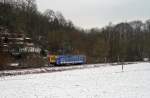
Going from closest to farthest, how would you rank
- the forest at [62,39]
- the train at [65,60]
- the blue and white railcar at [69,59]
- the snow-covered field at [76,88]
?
the snow-covered field at [76,88], the train at [65,60], the blue and white railcar at [69,59], the forest at [62,39]

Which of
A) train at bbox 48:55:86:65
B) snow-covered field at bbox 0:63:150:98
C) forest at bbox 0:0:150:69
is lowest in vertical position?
snow-covered field at bbox 0:63:150:98

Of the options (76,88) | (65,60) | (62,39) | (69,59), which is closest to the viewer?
(76,88)

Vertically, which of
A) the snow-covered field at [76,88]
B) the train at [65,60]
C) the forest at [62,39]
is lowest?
the snow-covered field at [76,88]

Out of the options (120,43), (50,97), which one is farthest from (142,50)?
(50,97)

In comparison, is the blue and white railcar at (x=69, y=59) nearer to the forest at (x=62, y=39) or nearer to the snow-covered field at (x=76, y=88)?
the forest at (x=62, y=39)

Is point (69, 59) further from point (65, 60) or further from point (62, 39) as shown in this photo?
point (62, 39)

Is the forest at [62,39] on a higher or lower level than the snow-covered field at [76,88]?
higher

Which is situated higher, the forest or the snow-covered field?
the forest

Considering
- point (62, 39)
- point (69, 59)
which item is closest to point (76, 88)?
point (69, 59)

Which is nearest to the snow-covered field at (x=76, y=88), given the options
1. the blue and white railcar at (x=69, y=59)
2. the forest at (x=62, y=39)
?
the blue and white railcar at (x=69, y=59)

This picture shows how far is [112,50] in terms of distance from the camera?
316 ft

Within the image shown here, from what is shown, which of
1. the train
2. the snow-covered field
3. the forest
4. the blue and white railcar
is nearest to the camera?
the snow-covered field

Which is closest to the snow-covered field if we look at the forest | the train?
the train

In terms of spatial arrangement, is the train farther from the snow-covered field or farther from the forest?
the snow-covered field
